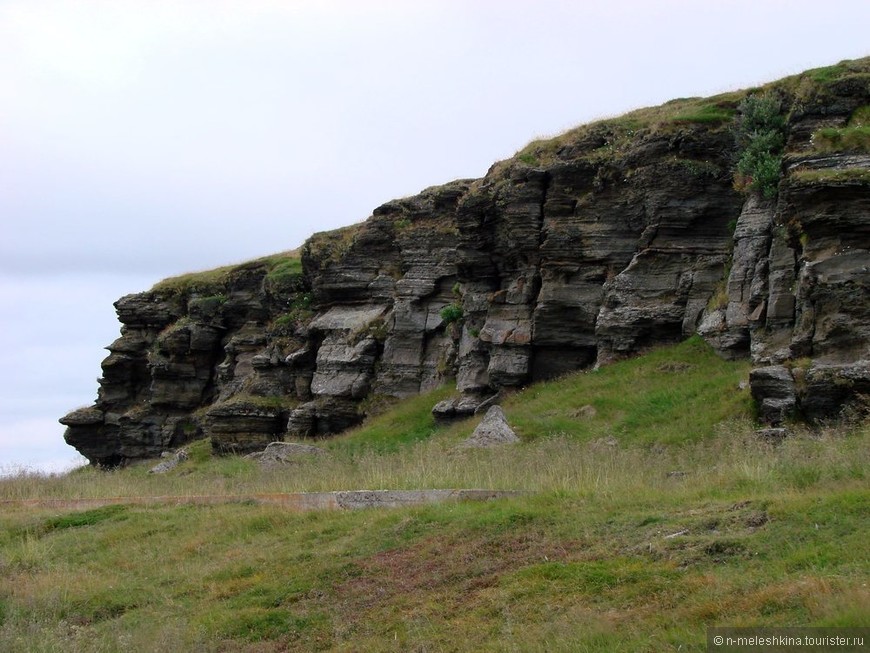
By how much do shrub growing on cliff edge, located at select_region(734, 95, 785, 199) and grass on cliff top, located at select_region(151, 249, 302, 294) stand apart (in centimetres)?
2010

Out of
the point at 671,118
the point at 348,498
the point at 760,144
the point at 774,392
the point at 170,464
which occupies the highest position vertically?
the point at 671,118

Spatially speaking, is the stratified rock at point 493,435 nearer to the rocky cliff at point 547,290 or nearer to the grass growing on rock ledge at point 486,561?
the grass growing on rock ledge at point 486,561

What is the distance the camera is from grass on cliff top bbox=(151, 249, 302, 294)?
4005 cm

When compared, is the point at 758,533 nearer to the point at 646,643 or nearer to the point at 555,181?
the point at 646,643

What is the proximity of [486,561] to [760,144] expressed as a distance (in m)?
16.9

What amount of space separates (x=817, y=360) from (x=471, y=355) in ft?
44.8

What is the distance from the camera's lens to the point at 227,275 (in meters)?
43.0

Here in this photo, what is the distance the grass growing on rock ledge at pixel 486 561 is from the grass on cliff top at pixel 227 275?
78.0 feet

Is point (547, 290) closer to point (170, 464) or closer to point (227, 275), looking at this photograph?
point (170, 464)

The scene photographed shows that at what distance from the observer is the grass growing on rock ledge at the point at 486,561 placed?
7.21 m

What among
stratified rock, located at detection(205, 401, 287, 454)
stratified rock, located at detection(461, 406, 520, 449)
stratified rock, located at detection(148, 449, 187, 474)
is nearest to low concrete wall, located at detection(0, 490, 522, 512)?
stratified rock, located at detection(461, 406, 520, 449)

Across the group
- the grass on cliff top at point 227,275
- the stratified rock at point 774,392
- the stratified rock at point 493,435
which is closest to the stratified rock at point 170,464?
the grass on cliff top at point 227,275

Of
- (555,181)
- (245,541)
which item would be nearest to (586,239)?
(555,181)

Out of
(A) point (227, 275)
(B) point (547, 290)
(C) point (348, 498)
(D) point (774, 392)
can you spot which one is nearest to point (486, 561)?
(C) point (348, 498)
